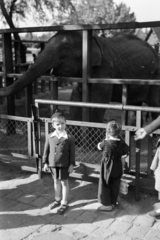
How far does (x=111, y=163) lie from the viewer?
384 centimetres

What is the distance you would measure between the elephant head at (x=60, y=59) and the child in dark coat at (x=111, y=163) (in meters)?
2.61

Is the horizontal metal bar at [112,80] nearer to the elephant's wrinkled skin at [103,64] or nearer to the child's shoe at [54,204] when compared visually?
the elephant's wrinkled skin at [103,64]

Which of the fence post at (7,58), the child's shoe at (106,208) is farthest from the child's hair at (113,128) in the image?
the fence post at (7,58)

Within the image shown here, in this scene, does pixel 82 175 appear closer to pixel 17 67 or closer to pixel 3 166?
pixel 3 166

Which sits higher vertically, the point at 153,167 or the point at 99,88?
the point at 99,88

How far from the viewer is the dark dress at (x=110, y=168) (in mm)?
3799

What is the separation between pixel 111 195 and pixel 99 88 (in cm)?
284

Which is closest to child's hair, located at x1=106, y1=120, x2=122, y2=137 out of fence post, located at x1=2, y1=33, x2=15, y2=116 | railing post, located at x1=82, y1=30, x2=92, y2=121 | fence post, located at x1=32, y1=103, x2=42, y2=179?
fence post, located at x1=32, y1=103, x2=42, y2=179

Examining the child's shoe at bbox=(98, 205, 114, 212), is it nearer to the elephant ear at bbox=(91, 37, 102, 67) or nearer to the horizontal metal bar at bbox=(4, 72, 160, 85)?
the horizontal metal bar at bbox=(4, 72, 160, 85)

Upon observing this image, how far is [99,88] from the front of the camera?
6.40 m

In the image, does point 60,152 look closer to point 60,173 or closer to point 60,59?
point 60,173

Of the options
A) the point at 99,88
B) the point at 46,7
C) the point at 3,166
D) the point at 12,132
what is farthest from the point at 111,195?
the point at 46,7

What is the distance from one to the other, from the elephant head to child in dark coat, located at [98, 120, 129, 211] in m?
2.61

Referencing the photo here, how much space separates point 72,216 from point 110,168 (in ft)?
2.36
